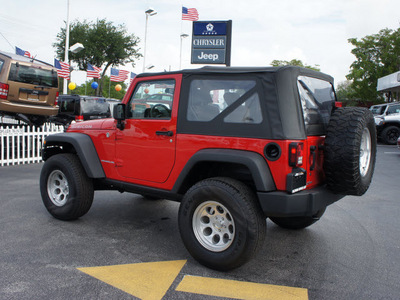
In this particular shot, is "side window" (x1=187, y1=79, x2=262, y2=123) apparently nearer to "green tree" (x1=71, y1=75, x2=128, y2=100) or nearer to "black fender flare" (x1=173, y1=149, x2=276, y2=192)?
"black fender flare" (x1=173, y1=149, x2=276, y2=192)

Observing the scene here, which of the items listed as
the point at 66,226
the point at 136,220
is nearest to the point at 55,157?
the point at 66,226

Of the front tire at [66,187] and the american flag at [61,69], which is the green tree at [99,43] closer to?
the american flag at [61,69]

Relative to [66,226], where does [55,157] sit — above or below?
above

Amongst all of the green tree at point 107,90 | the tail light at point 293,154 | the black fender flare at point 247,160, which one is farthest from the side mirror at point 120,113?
the green tree at point 107,90

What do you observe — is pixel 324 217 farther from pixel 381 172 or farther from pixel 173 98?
pixel 381 172

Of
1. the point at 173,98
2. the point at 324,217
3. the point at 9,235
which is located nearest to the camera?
the point at 173,98

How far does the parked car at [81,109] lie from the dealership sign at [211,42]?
169 inches

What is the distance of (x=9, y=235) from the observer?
4.11m

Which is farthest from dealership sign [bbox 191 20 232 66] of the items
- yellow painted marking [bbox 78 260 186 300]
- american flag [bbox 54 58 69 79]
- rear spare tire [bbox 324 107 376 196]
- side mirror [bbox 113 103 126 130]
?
american flag [bbox 54 58 69 79]

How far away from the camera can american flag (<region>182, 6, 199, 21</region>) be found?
670 inches

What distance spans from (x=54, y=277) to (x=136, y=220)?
1.82 meters

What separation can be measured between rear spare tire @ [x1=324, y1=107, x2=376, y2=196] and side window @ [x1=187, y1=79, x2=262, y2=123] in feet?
2.37

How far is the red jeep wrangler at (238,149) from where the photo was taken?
311cm

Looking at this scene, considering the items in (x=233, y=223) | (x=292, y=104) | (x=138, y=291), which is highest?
(x=292, y=104)
